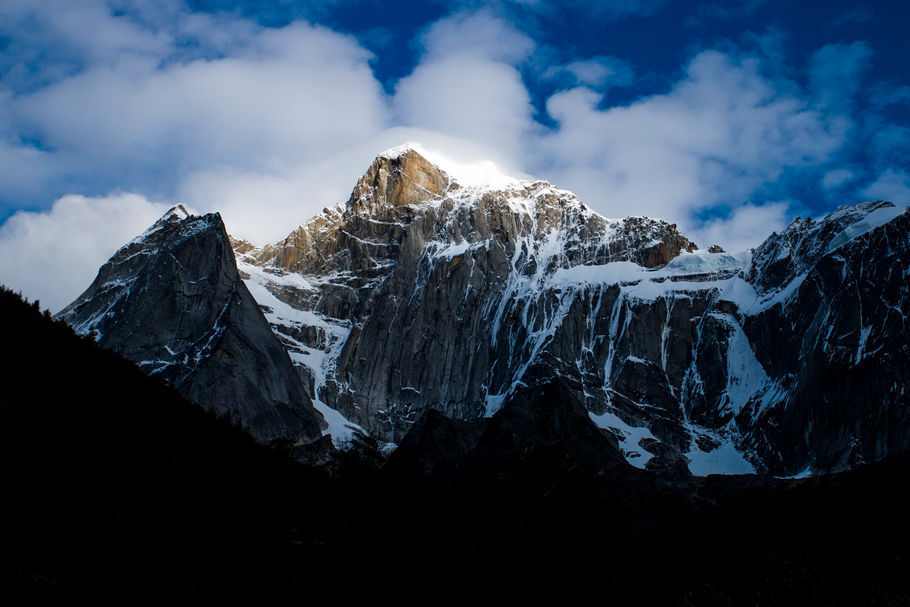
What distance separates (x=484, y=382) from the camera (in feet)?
565

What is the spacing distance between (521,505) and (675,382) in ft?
456

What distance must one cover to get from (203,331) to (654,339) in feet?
293

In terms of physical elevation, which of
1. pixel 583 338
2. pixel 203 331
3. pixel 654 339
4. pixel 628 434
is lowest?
pixel 203 331

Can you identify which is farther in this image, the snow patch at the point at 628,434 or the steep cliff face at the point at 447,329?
the steep cliff face at the point at 447,329

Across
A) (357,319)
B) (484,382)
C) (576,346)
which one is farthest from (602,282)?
(357,319)

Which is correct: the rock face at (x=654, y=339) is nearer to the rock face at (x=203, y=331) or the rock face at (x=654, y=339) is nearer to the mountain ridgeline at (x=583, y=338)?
the mountain ridgeline at (x=583, y=338)

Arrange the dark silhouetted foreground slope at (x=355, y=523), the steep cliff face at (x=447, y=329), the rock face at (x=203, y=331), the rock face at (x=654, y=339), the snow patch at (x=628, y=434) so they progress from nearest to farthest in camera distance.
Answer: the dark silhouetted foreground slope at (x=355, y=523), the rock face at (x=203, y=331), the rock face at (x=654, y=339), the snow patch at (x=628, y=434), the steep cliff face at (x=447, y=329)

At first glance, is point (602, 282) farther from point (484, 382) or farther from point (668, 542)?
point (668, 542)

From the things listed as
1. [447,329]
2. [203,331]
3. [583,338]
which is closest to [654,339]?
[583,338]

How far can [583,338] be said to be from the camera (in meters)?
175

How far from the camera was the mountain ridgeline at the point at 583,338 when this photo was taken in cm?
13350

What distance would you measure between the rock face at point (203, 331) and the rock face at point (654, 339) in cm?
3146

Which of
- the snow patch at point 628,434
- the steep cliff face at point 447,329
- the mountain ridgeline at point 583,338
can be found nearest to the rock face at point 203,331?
the mountain ridgeline at point 583,338

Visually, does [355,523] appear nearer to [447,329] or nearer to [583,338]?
[583,338]
